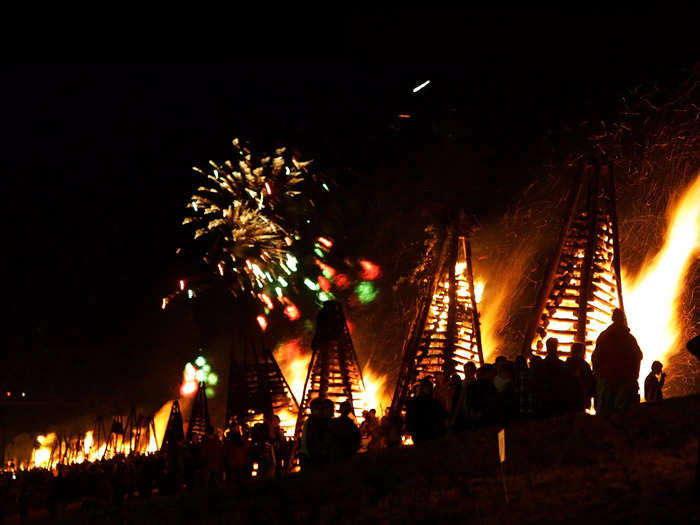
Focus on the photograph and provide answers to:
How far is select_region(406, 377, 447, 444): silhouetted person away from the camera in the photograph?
12.7 metres

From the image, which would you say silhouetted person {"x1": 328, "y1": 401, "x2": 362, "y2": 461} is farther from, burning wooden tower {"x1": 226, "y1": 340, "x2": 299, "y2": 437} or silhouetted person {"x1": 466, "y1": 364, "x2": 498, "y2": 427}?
burning wooden tower {"x1": 226, "y1": 340, "x2": 299, "y2": 437}

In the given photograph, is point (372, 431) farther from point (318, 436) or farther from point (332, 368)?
point (318, 436)

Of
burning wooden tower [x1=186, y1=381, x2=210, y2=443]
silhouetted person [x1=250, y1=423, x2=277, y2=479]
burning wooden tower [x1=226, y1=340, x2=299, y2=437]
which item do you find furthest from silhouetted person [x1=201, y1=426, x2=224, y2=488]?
burning wooden tower [x1=186, y1=381, x2=210, y2=443]

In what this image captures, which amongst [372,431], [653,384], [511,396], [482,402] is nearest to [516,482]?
[482,402]

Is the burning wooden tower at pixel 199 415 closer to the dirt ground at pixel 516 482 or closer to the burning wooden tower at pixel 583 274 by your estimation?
the burning wooden tower at pixel 583 274

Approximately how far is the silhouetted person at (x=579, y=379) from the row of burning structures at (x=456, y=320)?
2.68 m

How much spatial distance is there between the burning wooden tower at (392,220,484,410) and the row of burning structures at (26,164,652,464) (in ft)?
0.08

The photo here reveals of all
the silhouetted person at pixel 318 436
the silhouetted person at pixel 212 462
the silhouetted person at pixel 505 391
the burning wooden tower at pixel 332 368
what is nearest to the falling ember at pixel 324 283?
the burning wooden tower at pixel 332 368

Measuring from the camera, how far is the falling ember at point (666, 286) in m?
19.6

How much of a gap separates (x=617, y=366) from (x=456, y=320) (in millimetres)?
8072

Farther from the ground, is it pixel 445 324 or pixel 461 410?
pixel 445 324

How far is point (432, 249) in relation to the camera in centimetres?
2220

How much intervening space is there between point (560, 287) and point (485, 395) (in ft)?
15.1

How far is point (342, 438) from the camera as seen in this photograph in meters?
11.7
